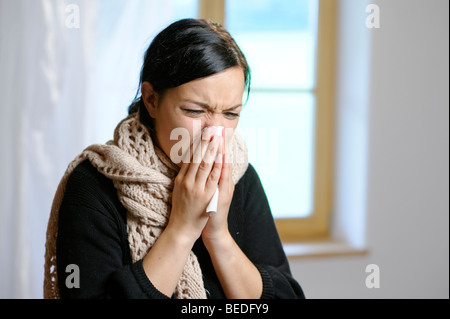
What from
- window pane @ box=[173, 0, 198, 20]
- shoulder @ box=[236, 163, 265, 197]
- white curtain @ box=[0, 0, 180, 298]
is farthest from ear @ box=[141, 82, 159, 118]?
window pane @ box=[173, 0, 198, 20]

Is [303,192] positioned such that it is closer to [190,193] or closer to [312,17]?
[312,17]

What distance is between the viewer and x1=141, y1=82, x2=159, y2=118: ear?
0.89m

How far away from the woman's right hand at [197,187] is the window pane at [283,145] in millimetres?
1045

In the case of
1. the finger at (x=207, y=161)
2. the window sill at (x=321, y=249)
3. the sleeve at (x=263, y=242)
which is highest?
the finger at (x=207, y=161)

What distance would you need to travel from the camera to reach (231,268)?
34.9 inches

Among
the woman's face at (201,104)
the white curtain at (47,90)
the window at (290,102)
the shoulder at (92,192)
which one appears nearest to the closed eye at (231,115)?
the woman's face at (201,104)

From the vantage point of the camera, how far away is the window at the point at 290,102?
1.90 meters

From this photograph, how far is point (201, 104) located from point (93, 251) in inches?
12.2

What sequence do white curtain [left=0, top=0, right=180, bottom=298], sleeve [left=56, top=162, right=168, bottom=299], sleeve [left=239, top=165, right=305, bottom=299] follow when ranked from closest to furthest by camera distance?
sleeve [left=56, top=162, right=168, bottom=299], sleeve [left=239, top=165, right=305, bottom=299], white curtain [left=0, top=0, right=180, bottom=298]

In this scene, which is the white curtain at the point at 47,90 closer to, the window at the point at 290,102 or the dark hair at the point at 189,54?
the window at the point at 290,102

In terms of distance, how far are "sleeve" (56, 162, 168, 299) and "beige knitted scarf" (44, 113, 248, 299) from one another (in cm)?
3

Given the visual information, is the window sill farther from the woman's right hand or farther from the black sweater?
the woman's right hand

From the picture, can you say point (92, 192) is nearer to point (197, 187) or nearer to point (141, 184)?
point (141, 184)

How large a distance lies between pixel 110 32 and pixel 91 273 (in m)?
0.97
